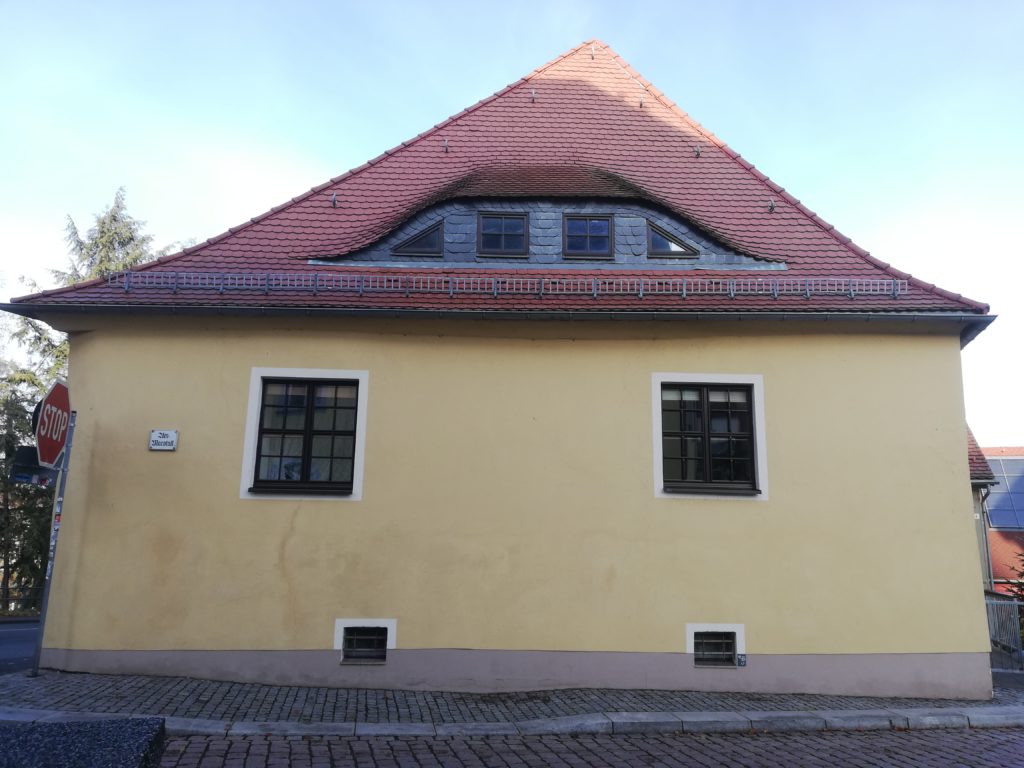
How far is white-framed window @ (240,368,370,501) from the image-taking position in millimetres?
8273

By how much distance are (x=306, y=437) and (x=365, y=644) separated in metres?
2.53

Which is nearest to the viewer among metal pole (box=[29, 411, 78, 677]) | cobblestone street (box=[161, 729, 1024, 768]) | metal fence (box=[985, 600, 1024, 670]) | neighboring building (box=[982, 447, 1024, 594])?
cobblestone street (box=[161, 729, 1024, 768])

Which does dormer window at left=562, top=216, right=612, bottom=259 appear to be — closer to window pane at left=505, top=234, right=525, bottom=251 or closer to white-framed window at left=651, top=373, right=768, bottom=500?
window pane at left=505, top=234, right=525, bottom=251

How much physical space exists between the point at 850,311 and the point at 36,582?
2269 centimetres

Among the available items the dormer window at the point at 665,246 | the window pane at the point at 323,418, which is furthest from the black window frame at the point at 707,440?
the window pane at the point at 323,418

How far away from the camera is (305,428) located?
27.7 ft

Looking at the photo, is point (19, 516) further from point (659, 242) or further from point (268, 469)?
point (659, 242)

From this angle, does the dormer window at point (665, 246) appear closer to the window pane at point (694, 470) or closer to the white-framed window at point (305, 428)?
the window pane at point (694, 470)

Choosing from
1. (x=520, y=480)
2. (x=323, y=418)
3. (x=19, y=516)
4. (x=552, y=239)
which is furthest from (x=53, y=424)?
(x=19, y=516)

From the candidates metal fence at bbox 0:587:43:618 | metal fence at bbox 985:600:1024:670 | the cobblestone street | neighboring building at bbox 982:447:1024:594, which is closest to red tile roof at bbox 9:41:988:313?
the cobblestone street

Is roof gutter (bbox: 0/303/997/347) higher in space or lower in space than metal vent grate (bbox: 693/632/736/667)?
higher

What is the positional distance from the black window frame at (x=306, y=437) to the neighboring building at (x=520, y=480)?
0.03 m

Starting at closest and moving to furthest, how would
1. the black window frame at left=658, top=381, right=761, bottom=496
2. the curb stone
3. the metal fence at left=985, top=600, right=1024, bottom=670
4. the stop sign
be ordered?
the curb stone, the stop sign, the black window frame at left=658, top=381, right=761, bottom=496, the metal fence at left=985, top=600, right=1024, bottom=670

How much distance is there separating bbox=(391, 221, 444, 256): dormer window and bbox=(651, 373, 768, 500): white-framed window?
3.46m
